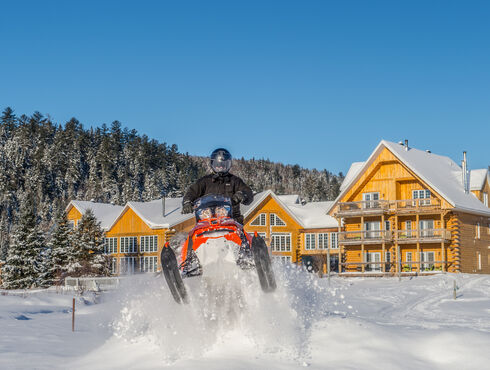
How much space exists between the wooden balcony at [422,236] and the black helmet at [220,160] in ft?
111

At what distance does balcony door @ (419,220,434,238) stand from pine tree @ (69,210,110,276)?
2233 centimetres

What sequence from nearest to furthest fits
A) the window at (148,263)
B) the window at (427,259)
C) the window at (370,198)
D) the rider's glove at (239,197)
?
the rider's glove at (239,197)
the window at (427,259)
the window at (370,198)
the window at (148,263)

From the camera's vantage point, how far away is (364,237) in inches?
1832

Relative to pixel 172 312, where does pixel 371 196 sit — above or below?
above

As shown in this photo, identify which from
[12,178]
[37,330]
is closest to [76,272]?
[37,330]

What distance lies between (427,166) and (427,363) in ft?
131

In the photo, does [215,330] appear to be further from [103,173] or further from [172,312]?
[103,173]

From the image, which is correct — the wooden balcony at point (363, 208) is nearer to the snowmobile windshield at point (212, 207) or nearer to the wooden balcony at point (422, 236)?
the wooden balcony at point (422, 236)

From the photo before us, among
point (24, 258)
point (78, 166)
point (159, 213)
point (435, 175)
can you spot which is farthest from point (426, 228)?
point (78, 166)

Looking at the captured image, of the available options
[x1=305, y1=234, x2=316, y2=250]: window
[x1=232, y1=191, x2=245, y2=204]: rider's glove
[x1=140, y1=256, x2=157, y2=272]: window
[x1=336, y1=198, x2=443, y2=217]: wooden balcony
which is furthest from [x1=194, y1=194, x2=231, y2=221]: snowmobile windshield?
[x1=140, y1=256, x2=157, y2=272]: window

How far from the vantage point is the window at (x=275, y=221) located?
54.4m

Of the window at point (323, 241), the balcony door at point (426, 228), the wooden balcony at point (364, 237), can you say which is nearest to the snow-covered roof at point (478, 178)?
the balcony door at point (426, 228)

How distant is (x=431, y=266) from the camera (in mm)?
43875

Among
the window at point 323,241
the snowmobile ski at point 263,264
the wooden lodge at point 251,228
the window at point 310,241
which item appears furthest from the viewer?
the window at point 310,241
